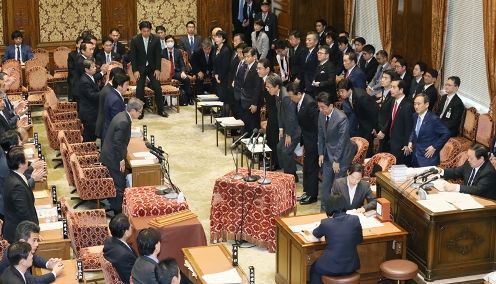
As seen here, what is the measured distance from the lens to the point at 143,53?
16.3m

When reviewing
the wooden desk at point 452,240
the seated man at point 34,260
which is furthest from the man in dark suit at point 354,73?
the seated man at point 34,260

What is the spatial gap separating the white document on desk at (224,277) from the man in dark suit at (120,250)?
698 millimetres

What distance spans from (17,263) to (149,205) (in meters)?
2.27

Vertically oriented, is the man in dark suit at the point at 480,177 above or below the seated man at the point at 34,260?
above

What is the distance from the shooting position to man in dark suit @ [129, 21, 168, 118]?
1625cm

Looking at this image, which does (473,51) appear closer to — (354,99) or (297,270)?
(354,99)

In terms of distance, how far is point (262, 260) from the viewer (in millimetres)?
9922

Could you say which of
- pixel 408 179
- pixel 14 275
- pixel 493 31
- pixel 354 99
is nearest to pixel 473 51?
pixel 493 31

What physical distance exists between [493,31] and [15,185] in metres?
6.93

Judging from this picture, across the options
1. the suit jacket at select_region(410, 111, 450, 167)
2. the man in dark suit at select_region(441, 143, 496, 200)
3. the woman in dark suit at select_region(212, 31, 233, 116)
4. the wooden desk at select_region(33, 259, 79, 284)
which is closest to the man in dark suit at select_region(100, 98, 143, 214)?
the wooden desk at select_region(33, 259, 79, 284)

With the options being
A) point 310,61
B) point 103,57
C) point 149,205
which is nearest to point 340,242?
point 149,205

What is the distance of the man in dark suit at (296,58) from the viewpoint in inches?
629

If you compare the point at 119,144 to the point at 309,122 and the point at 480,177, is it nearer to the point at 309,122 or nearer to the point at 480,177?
the point at 309,122

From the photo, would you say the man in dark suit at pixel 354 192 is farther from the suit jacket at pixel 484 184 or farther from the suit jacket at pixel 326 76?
the suit jacket at pixel 326 76
